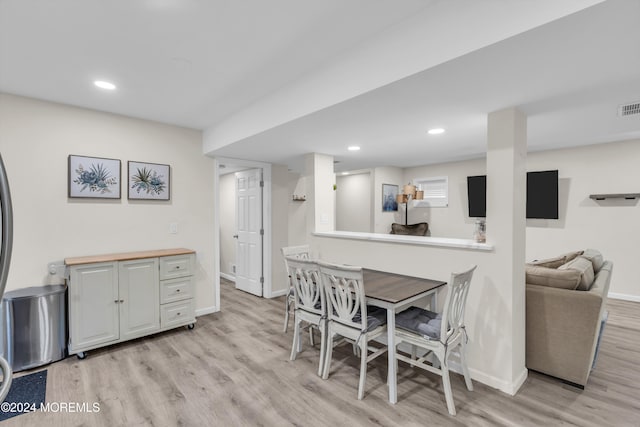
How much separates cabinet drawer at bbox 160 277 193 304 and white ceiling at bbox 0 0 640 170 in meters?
1.92

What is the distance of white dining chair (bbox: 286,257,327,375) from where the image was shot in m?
2.59

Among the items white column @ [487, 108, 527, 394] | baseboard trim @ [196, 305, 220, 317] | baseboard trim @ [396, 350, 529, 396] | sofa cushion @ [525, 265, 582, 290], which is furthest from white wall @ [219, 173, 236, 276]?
sofa cushion @ [525, 265, 582, 290]

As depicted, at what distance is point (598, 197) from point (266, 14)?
5139 mm

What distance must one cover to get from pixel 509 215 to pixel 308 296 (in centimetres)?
176

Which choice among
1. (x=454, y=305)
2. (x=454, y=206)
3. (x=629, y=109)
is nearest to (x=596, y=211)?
(x=454, y=206)

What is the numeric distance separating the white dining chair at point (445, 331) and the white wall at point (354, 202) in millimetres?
4070

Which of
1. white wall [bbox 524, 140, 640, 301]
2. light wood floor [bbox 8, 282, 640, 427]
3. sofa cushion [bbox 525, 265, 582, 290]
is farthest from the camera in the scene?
white wall [bbox 524, 140, 640, 301]

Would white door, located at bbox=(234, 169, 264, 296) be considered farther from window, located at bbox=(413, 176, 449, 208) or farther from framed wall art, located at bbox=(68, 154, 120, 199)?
window, located at bbox=(413, 176, 449, 208)

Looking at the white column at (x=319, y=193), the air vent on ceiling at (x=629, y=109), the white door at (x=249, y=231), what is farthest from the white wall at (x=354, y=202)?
the air vent on ceiling at (x=629, y=109)

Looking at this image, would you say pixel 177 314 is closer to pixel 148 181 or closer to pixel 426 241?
pixel 148 181

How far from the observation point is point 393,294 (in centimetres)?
237

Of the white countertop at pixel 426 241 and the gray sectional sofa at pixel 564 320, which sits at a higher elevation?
the white countertop at pixel 426 241

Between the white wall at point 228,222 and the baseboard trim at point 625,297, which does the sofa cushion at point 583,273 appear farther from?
the white wall at point 228,222

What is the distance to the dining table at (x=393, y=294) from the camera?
7.32ft
